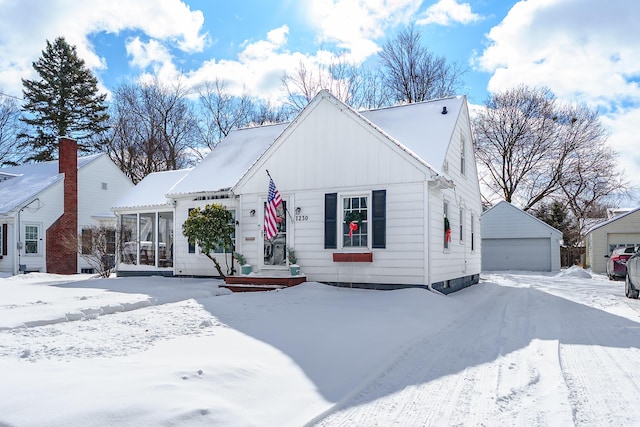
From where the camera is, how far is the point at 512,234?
2788cm

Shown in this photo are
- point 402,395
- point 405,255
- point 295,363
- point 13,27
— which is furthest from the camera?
point 13,27

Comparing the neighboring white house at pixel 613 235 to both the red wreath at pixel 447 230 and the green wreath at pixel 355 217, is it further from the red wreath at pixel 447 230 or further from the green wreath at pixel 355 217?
the green wreath at pixel 355 217

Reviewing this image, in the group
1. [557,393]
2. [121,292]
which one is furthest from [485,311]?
[121,292]

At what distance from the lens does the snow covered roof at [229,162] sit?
1459 cm

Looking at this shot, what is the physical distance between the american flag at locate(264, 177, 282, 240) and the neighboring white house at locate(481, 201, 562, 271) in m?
19.5

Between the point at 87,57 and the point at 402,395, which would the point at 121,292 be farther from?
the point at 87,57

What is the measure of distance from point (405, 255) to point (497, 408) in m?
7.17

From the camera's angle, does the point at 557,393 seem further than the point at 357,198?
No

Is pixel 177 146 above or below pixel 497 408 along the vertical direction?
above

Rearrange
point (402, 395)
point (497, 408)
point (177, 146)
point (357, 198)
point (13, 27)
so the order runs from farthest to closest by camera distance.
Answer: point (177, 146), point (13, 27), point (357, 198), point (402, 395), point (497, 408)

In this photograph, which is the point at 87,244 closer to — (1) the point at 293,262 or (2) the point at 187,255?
(2) the point at 187,255

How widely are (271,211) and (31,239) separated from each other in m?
14.6

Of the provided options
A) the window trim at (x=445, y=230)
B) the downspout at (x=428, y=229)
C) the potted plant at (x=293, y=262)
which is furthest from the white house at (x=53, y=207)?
the downspout at (x=428, y=229)

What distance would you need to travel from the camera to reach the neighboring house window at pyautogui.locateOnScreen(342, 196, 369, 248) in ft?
37.9
